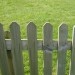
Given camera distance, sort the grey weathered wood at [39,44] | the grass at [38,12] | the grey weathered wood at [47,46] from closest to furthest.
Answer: the grey weathered wood at [47,46] < the grey weathered wood at [39,44] < the grass at [38,12]

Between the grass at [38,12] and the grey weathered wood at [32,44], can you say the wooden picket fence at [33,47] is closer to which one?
the grey weathered wood at [32,44]

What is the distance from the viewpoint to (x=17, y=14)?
29.6 ft

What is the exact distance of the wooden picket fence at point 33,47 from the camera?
12.0ft

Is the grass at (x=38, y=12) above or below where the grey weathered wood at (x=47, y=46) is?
above

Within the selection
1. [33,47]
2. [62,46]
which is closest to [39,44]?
[33,47]

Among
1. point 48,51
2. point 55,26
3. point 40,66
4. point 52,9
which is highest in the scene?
point 52,9

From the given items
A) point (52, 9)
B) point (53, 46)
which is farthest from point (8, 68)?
point (52, 9)

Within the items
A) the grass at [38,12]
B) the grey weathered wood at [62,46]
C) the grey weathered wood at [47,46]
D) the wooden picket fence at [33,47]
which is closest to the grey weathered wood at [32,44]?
the wooden picket fence at [33,47]

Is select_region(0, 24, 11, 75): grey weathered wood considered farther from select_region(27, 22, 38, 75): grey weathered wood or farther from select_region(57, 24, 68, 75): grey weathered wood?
select_region(57, 24, 68, 75): grey weathered wood

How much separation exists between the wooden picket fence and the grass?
2.95 meters

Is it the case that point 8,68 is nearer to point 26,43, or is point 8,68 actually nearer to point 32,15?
point 26,43

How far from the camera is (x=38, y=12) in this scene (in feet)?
30.6

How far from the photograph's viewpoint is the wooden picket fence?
3.65m

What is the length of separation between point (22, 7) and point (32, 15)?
49.5 inches
